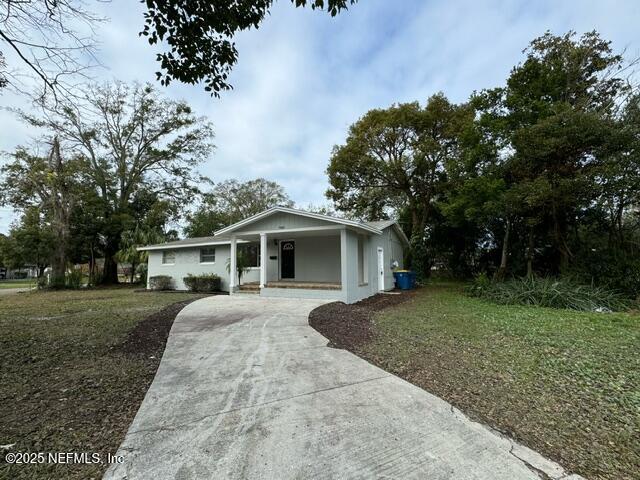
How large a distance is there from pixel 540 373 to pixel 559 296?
22.8 ft

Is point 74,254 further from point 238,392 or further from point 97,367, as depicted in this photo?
point 238,392

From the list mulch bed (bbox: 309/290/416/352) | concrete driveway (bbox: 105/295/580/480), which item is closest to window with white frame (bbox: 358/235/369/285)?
mulch bed (bbox: 309/290/416/352)

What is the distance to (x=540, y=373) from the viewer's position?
3646 millimetres

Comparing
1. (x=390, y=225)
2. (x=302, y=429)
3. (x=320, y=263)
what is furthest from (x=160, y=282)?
(x=302, y=429)

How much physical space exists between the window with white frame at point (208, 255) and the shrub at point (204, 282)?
0.83 m

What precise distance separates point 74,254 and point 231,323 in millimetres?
18715

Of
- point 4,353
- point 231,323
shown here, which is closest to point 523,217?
point 231,323

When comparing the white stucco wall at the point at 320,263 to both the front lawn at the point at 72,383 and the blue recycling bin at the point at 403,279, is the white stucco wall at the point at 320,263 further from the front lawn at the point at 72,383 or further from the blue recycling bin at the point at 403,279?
the front lawn at the point at 72,383

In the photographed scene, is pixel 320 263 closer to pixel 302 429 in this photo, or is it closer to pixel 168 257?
pixel 168 257

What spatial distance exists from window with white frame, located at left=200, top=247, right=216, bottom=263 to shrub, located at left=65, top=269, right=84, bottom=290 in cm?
819

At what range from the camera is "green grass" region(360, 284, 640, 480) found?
2320mm

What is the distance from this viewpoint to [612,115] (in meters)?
9.83

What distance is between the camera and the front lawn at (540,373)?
232 centimetres

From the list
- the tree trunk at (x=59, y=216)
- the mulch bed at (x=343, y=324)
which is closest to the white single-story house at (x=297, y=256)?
the mulch bed at (x=343, y=324)
